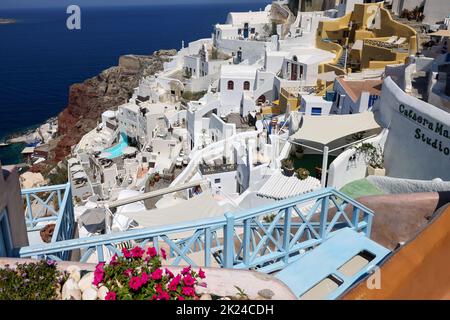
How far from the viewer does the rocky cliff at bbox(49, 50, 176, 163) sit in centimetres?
6274

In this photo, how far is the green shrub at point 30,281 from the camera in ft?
15.8

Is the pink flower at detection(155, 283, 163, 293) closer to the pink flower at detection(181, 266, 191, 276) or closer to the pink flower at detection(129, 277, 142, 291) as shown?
the pink flower at detection(129, 277, 142, 291)

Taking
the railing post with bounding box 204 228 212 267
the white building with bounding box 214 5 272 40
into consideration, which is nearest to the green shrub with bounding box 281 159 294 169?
the railing post with bounding box 204 228 212 267

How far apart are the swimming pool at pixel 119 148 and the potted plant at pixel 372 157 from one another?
26450 mm

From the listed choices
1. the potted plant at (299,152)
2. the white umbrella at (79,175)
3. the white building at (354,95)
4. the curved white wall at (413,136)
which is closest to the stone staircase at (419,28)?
the white building at (354,95)

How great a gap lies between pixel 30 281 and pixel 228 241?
3.02 meters

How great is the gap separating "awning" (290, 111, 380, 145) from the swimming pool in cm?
2425

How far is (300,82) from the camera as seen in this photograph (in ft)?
97.8

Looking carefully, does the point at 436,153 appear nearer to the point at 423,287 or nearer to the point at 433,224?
A: the point at 433,224

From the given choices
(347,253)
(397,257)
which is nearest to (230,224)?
(347,253)

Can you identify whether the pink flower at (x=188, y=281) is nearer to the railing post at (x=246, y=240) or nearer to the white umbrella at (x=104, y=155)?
the railing post at (x=246, y=240)

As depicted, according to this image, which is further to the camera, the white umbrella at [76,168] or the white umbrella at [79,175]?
the white umbrella at [76,168]

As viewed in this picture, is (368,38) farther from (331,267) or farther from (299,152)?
(331,267)

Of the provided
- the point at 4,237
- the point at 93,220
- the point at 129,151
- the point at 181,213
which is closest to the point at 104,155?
the point at 129,151
